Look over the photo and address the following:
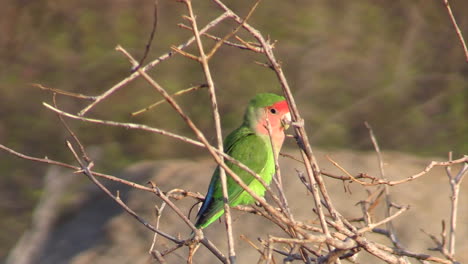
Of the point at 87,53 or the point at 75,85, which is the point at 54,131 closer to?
the point at 75,85

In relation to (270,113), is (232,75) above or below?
above

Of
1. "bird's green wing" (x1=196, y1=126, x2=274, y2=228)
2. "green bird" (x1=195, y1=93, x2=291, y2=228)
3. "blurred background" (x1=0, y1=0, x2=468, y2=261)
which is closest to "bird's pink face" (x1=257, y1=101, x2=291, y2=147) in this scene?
"green bird" (x1=195, y1=93, x2=291, y2=228)

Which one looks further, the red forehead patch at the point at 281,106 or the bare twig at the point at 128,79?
the red forehead patch at the point at 281,106

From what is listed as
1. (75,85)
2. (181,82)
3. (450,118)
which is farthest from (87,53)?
(450,118)

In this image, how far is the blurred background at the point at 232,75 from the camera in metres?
10.2

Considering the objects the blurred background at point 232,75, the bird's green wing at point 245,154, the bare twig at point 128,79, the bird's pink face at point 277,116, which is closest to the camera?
the bare twig at point 128,79

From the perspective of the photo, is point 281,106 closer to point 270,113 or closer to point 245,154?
point 270,113

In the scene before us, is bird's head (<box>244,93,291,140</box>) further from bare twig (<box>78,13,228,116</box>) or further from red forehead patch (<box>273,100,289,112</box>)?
bare twig (<box>78,13,228,116</box>)

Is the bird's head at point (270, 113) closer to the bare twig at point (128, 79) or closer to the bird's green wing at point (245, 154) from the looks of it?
the bird's green wing at point (245, 154)

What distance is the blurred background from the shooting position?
10234 mm

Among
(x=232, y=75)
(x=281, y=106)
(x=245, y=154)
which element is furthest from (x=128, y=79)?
(x=232, y=75)

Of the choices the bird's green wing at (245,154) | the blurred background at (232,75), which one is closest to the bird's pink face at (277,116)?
the bird's green wing at (245,154)

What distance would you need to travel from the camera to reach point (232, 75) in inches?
442

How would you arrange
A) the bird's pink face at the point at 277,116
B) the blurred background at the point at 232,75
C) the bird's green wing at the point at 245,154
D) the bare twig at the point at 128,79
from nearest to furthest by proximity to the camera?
the bare twig at the point at 128,79 → the bird's pink face at the point at 277,116 → the bird's green wing at the point at 245,154 → the blurred background at the point at 232,75
